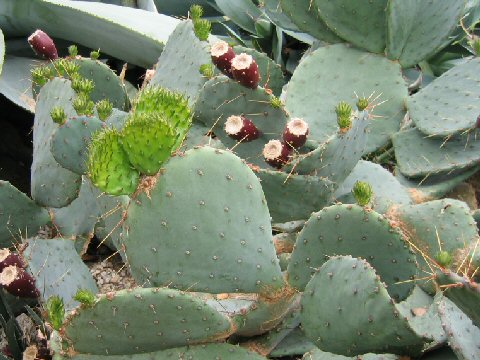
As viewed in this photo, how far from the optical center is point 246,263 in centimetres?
171

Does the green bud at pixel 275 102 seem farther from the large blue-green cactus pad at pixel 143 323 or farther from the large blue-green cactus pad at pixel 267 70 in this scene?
the large blue-green cactus pad at pixel 143 323

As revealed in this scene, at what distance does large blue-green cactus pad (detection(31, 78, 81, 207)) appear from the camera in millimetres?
2203

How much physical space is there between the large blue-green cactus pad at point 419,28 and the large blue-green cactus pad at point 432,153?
270 millimetres

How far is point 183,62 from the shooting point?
2.33m

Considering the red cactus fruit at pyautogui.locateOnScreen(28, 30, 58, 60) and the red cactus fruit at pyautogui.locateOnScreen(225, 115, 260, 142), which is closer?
the red cactus fruit at pyautogui.locateOnScreen(225, 115, 260, 142)

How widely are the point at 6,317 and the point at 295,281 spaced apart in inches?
35.7

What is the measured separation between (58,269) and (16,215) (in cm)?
28

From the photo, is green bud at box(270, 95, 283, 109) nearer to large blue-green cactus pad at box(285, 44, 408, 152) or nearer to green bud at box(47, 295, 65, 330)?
large blue-green cactus pad at box(285, 44, 408, 152)

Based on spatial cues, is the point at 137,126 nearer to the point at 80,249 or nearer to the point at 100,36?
the point at 80,249

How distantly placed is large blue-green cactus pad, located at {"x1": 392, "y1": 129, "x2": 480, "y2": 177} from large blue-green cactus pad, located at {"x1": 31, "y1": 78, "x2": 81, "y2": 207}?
1.05 metres

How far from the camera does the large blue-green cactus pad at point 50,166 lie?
2.20m

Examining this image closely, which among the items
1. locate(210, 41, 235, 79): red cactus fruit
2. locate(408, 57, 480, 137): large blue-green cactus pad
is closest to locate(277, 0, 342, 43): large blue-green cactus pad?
locate(408, 57, 480, 137): large blue-green cactus pad

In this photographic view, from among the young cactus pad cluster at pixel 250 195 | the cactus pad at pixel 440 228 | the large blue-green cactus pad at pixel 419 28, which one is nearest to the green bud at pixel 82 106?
the young cactus pad cluster at pixel 250 195

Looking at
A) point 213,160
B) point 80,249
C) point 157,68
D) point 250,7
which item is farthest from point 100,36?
point 213,160
